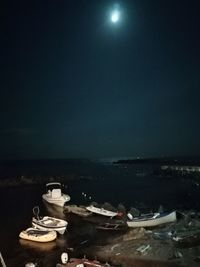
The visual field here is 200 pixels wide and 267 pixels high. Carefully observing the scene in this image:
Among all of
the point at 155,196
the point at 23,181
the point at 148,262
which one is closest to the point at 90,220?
the point at 148,262

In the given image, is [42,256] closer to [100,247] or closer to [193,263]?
[100,247]

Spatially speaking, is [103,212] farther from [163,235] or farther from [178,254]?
[178,254]

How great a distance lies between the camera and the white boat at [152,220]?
127 ft

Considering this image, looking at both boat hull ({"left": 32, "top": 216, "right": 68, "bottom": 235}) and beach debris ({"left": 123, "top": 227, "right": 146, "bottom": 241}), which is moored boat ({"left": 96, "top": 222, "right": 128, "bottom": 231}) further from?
boat hull ({"left": 32, "top": 216, "right": 68, "bottom": 235})

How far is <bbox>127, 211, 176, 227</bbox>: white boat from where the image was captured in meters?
38.7

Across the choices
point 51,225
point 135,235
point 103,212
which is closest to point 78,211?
point 103,212

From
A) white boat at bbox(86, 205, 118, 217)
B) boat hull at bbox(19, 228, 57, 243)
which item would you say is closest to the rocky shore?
boat hull at bbox(19, 228, 57, 243)

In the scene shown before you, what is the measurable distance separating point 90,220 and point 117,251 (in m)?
16.1

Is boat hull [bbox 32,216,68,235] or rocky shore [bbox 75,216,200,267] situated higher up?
boat hull [bbox 32,216,68,235]

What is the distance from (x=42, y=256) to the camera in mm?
30109

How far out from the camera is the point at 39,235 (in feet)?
112

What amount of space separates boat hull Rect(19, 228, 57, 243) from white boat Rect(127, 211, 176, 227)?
366 inches

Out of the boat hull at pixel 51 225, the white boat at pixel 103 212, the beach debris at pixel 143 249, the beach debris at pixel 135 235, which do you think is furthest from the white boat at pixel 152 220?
the beach debris at pixel 143 249

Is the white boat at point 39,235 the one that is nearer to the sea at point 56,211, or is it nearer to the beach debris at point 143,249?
the sea at point 56,211
